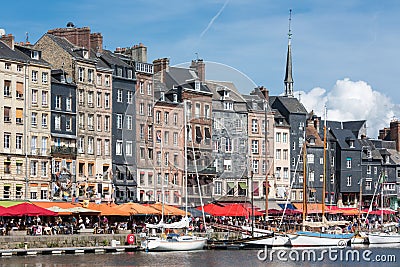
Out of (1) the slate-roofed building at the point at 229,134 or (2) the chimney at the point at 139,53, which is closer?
(1) the slate-roofed building at the point at 229,134

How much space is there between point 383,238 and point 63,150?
90.9 feet

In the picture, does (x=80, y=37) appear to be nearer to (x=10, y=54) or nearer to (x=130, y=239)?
(x=10, y=54)

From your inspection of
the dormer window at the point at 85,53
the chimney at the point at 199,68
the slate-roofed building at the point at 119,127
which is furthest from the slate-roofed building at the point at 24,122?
the chimney at the point at 199,68

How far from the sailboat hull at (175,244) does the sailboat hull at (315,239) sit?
357 inches

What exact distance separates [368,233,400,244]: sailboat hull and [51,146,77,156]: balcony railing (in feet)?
83.0

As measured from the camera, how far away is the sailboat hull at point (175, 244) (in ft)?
212

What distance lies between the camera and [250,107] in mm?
48750

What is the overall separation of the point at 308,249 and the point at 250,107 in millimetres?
26259

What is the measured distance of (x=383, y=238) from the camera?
8319 centimetres

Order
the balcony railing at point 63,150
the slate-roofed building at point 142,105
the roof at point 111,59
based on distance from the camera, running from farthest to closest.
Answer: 1. the roof at point 111,59
2. the balcony railing at point 63,150
3. the slate-roofed building at point 142,105

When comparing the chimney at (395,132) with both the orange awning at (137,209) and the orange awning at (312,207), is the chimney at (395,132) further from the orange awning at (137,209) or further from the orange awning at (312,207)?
Result: the orange awning at (137,209)

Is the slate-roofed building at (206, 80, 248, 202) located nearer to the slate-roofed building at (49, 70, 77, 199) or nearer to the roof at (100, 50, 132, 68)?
the slate-roofed building at (49, 70, 77, 199)

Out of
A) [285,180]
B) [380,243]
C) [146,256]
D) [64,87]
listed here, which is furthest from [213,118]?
[285,180]

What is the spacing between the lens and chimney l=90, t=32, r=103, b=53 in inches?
3355
